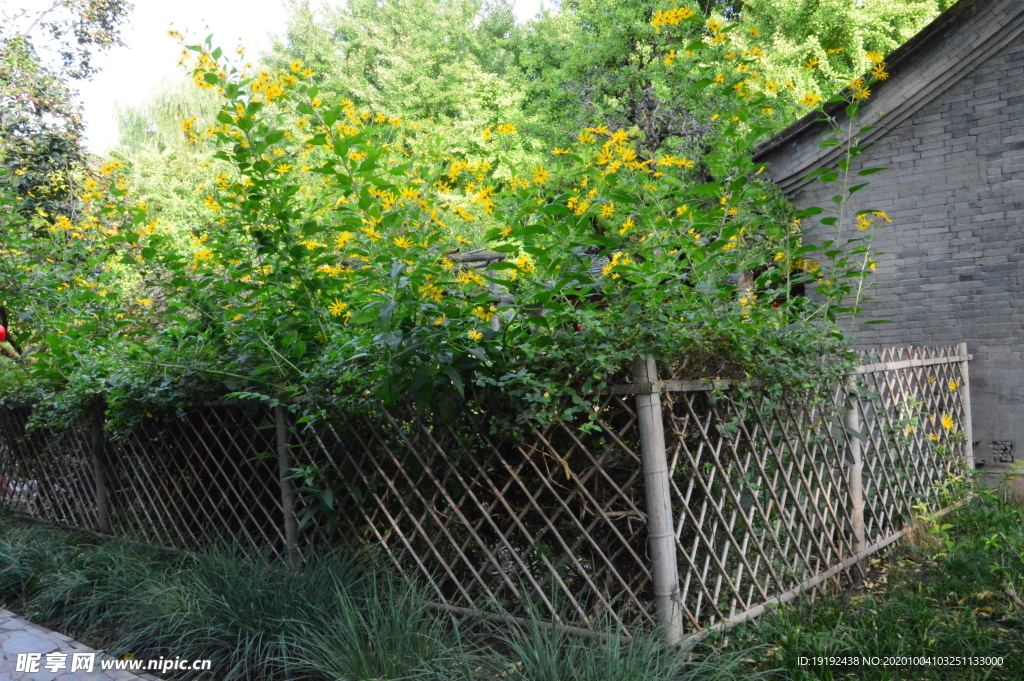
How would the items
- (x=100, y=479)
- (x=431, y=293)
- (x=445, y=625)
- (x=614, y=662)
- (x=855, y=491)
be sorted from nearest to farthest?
(x=614, y=662)
(x=431, y=293)
(x=445, y=625)
(x=855, y=491)
(x=100, y=479)

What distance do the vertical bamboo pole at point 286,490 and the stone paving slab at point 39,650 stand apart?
921 millimetres

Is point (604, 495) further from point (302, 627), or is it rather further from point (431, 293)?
point (302, 627)

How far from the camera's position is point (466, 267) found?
3859mm

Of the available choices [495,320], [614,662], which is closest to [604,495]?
[614,662]

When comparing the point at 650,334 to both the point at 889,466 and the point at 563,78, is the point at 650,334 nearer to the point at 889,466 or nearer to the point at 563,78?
the point at 889,466

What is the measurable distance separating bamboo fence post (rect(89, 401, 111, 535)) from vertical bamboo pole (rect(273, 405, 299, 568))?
2.44 metres

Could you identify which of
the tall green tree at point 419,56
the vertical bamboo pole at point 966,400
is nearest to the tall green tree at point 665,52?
the tall green tree at point 419,56

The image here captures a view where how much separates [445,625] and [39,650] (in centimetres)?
226

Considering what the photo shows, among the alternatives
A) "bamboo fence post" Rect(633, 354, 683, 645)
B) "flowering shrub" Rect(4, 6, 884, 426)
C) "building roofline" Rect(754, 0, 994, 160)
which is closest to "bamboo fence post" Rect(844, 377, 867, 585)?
"flowering shrub" Rect(4, 6, 884, 426)

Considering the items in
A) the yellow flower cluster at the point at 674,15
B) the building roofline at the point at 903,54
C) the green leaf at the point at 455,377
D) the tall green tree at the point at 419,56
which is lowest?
the green leaf at the point at 455,377

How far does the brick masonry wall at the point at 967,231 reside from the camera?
7.05m

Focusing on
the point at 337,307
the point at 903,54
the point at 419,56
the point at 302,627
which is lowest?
the point at 302,627

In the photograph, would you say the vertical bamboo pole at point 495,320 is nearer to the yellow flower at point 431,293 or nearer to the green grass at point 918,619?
Answer: the yellow flower at point 431,293

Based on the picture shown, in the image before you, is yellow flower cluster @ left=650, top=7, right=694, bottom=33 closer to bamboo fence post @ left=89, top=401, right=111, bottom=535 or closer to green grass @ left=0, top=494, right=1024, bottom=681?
green grass @ left=0, top=494, right=1024, bottom=681
